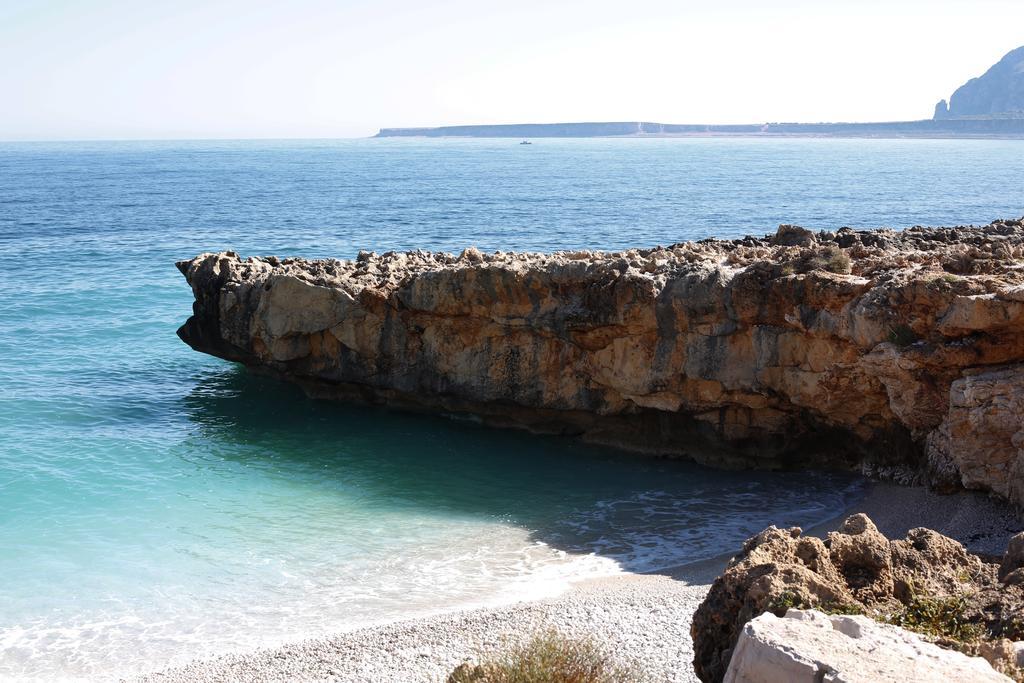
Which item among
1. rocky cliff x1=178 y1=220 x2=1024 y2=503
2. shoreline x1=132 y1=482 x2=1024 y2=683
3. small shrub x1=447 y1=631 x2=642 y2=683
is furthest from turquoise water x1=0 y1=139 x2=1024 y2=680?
small shrub x1=447 y1=631 x2=642 y2=683

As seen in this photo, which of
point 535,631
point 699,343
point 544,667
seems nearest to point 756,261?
point 699,343

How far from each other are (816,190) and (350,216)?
40821 millimetres

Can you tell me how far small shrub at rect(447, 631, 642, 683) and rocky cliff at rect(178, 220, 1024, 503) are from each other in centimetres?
824

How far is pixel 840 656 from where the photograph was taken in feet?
21.7

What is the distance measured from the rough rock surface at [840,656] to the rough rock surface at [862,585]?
0.79 m

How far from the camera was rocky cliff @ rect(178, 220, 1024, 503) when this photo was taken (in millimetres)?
15820

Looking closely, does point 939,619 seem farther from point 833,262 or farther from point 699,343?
point 833,262

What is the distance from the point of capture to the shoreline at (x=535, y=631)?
12148 mm

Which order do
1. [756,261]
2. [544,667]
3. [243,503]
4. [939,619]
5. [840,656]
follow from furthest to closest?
1. [756,261]
2. [243,503]
3. [544,667]
4. [939,619]
5. [840,656]

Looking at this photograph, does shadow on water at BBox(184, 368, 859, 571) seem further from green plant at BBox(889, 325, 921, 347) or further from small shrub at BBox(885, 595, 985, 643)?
small shrub at BBox(885, 595, 985, 643)

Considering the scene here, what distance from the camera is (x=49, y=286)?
128 feet

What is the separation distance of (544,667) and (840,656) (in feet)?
11.7

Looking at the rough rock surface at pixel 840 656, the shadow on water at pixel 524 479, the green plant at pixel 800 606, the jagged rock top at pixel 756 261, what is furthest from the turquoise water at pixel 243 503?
the rough rock surface at pixel 840 656

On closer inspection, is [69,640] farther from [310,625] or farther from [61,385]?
[61,385]
